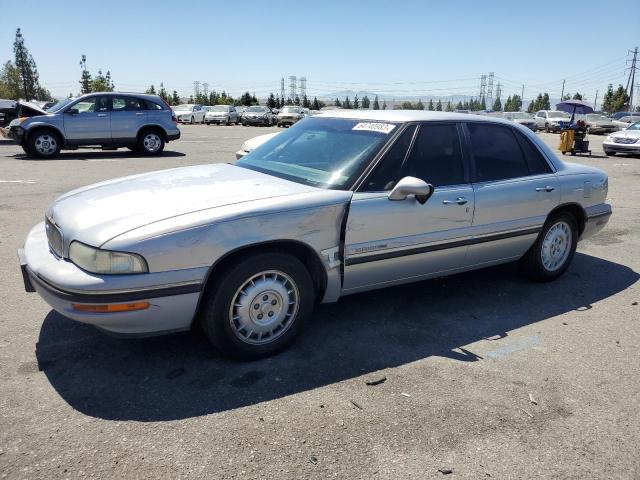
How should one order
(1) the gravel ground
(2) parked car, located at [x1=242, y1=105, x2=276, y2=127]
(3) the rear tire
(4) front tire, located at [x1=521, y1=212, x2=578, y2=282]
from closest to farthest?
1. (1) the gravel ground
2. (4) front tire, located at [x1=521, y1=212, x2=578, y2=282]
3. (3) the rear tire
4. (2) parked car, located at [x1=242, y1=105, x2=276, y2=127]

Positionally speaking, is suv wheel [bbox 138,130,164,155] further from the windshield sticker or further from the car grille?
the windshield sticker

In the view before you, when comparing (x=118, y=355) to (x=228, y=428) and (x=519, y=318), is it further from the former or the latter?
(x=519, y=318)

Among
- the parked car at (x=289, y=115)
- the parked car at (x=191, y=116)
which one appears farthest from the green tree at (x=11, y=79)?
the parked car at (x=289, y=115)

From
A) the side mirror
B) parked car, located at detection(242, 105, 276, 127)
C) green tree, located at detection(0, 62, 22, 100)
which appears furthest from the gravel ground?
green tree, located at detection(0, 62, 22, 100)

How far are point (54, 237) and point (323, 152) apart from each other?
1978 millimetres

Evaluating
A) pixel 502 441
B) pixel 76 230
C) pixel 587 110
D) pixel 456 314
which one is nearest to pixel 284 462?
pixel 502 441

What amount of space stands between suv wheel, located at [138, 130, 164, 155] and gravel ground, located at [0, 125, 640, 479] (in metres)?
10.6

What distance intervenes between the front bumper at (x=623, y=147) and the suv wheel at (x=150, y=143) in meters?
15.4

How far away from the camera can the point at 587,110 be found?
2044 cm

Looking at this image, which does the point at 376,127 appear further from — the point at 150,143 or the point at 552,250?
the point at 150,143

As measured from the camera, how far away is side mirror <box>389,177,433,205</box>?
360cm

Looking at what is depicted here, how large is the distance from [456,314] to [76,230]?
113 inches

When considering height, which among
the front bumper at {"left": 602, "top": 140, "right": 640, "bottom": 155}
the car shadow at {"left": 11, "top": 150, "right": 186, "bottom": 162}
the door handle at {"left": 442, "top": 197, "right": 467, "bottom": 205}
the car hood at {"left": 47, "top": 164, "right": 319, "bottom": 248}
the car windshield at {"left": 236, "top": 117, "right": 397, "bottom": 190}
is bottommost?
the car shadow at {"left": 11, "top": 150, "right": 186, "bottom": 162}

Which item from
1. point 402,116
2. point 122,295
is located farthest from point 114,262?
point 402,116
